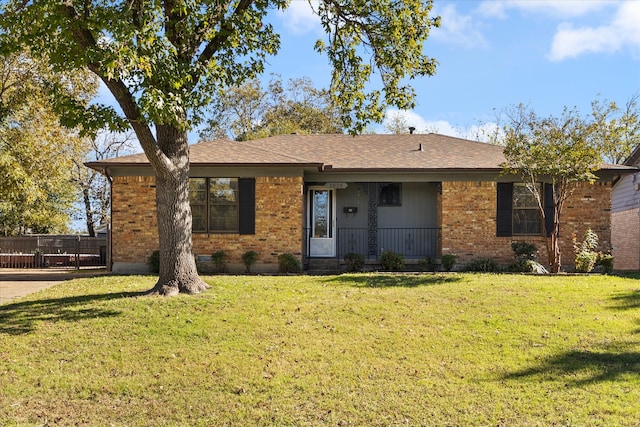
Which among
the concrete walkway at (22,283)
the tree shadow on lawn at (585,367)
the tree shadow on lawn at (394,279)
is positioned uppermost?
the tree shadow on lawn at (394,279)

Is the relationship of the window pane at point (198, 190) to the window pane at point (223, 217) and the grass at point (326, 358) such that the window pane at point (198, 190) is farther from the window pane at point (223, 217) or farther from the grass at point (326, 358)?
the grass at point (326, 358)

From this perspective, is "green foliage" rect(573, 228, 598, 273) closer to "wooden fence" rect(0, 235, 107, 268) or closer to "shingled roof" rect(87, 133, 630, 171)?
"shingled roof" rect(87, 133, 630, 171)

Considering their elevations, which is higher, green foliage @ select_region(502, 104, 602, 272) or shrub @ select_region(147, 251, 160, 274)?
green foliage @ select_region(502, 104, 602, 272)

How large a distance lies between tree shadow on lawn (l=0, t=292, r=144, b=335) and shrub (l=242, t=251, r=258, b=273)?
4047 millimetres

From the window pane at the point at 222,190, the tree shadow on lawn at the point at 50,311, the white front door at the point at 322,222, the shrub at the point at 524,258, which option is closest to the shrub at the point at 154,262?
the window pane at the point at 222,190

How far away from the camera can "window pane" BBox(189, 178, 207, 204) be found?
13969 mm

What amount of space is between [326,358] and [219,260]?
7617 mm

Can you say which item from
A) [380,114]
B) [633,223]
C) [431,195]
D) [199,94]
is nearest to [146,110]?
[199,94]

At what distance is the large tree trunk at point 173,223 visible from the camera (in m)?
9.52

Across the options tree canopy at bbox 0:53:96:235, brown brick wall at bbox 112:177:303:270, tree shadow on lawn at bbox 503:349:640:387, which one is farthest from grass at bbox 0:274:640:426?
tree canopy at bbox 0:53:96:235

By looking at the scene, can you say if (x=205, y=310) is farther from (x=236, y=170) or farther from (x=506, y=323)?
(x=236, y=170)

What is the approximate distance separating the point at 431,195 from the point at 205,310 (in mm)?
8876

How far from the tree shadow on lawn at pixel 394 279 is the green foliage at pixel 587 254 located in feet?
10.5

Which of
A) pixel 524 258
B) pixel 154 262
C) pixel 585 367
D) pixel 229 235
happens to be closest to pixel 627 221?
pixel 524 258
